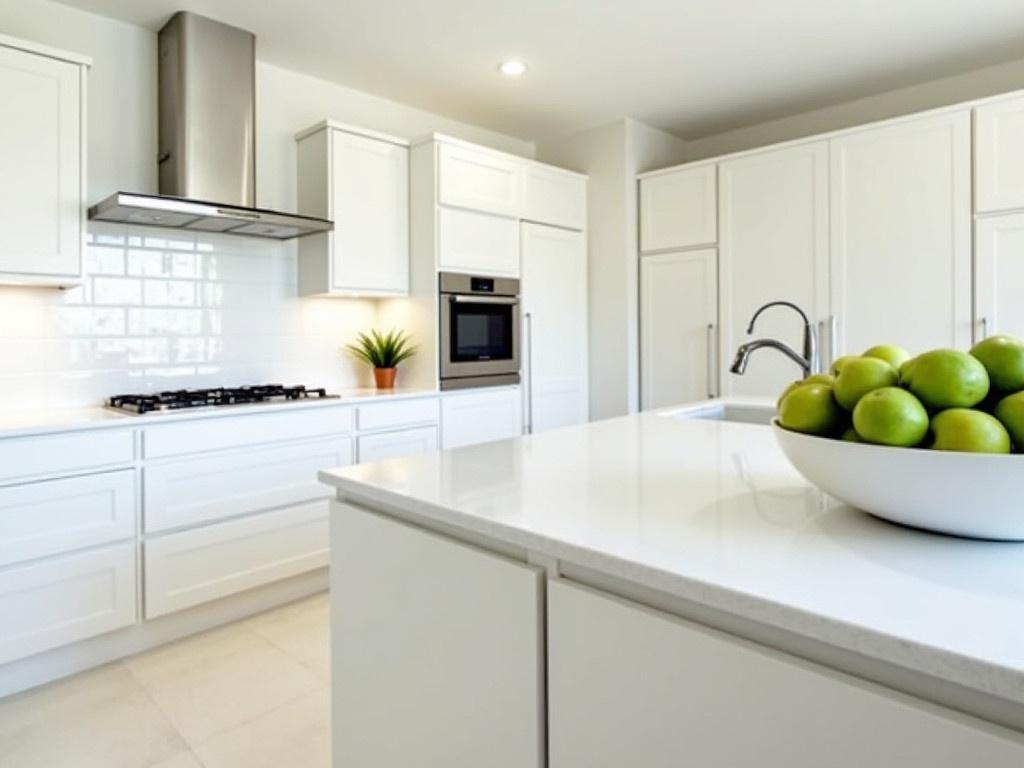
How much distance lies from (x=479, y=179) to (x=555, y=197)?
653 millimetres

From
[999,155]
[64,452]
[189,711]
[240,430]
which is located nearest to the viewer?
[189,711]

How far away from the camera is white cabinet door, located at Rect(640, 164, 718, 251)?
3.72 m

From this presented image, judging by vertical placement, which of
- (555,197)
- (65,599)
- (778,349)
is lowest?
(65,599)

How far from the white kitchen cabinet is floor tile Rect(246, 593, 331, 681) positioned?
3.25 feet

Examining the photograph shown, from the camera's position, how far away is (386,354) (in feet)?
11.1

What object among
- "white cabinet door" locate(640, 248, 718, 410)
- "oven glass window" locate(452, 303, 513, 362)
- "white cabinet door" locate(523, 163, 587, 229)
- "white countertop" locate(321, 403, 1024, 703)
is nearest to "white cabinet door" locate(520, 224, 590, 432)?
"white cabinet door" locate(523, 163, 587, 229)

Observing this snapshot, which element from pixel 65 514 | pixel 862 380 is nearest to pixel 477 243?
pixel 65 514

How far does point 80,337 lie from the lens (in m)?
2.59

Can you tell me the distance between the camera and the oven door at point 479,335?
10.9ft

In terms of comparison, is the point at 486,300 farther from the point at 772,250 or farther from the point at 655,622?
the point at 655,622

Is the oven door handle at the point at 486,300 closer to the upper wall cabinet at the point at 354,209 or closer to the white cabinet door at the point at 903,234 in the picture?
the upper wall cabinet at the point at 354,209

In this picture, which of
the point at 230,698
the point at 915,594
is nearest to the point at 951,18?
the point at 915,594

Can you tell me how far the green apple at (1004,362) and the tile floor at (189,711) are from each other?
5.91 ft

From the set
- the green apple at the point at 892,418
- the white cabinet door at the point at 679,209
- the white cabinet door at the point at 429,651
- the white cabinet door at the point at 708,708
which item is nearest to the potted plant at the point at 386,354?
the white cabinet door at the point at 679,209
